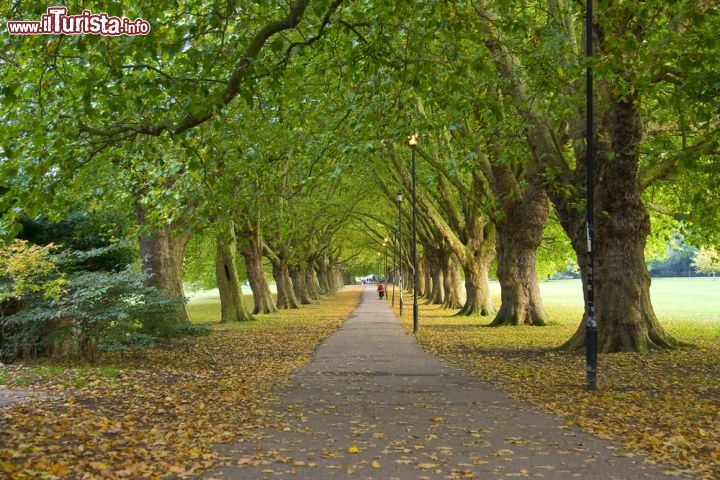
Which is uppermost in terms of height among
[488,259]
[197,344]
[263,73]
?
[263,73]

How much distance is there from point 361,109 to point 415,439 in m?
7.53

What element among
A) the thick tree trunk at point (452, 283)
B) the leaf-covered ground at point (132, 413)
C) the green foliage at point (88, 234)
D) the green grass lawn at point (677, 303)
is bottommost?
the green grass lawn at point (677, 303)

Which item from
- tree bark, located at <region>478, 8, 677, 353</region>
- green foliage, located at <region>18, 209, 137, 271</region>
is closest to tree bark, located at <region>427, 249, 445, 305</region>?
tree bark, located at <region>478, 8, 677, 353</region>

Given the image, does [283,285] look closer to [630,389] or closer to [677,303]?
[677,303]

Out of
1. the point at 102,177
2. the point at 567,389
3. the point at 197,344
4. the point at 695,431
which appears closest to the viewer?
the point at 695,431

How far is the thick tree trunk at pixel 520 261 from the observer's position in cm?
2462

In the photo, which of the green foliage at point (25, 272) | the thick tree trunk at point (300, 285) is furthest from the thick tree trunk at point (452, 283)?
the green foliage at point (25, 272)

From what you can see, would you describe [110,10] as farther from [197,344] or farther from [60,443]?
[197,344]

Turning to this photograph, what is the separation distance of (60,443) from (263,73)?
5.61 metres

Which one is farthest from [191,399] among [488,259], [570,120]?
[488,259]

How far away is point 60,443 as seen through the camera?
23.9 feet

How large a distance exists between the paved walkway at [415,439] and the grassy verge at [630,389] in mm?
424

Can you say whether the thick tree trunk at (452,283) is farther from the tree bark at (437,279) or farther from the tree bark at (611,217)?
the tree bark at (611,217)

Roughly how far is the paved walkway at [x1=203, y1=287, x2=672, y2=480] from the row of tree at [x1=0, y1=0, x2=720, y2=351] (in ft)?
10.6
